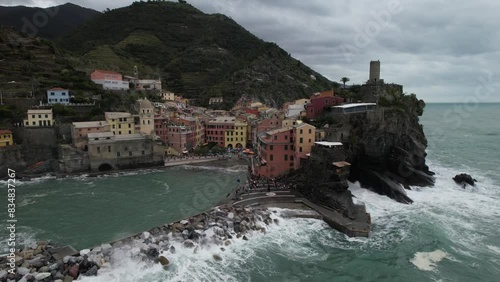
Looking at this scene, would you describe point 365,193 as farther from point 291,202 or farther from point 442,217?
point 291,202

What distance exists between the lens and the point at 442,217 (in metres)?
29.4

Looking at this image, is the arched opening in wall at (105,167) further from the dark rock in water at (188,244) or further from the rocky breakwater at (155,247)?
the dark rock in water at (188,244)

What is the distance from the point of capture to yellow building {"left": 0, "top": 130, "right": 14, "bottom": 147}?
44.3 meters

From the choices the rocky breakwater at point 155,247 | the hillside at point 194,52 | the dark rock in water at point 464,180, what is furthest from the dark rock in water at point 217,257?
the hillside at point 194,52

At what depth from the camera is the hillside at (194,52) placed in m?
103

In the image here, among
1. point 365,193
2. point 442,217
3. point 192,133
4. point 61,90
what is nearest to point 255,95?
point 192,133

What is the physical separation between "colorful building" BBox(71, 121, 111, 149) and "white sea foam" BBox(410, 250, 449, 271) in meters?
43.8

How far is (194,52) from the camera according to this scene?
423 feet

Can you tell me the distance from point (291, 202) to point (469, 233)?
14471 millimetres

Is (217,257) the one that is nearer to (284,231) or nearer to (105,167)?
(284,231)

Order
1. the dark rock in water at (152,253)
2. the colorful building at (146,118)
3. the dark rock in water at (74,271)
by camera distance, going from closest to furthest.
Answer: the dark rock in water at (74,271) → the dark rock in water at (152,253) → the colorful building at (146,118)

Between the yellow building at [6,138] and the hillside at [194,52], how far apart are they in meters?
51.7

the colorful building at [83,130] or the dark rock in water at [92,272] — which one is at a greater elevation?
the colorful building at [83,130]

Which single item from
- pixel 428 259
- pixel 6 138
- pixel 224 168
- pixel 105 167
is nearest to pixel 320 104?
pixel 224 168
